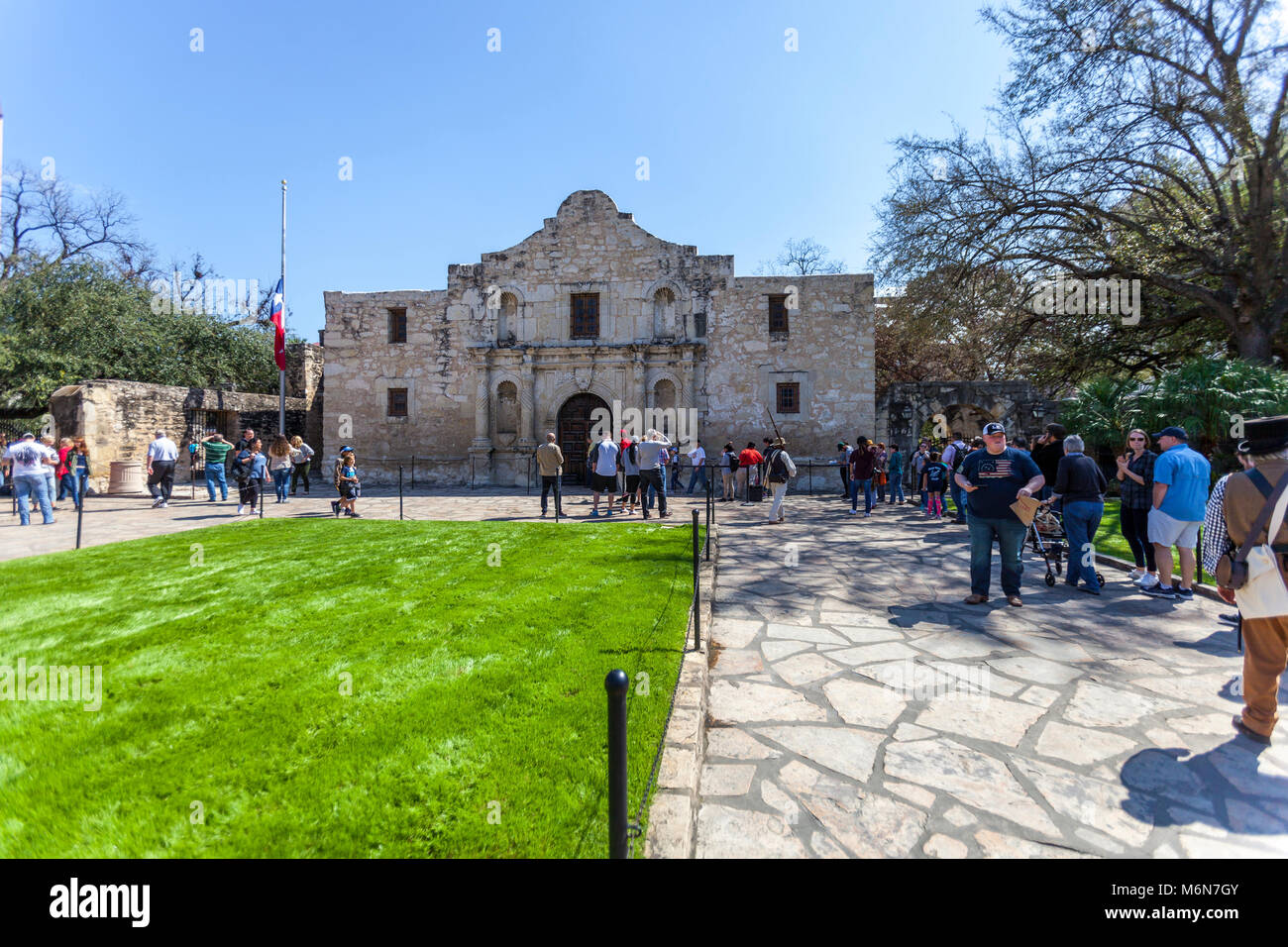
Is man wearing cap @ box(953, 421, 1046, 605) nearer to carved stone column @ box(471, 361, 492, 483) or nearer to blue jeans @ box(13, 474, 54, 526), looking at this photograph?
blue jeans @ box(13, 474, 54, 526)

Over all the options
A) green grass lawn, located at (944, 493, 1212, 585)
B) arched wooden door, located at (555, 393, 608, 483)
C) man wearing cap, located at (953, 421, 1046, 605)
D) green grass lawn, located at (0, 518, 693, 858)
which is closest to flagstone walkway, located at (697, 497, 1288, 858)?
man wearing cap, located at (953, 421, 1046, 605)

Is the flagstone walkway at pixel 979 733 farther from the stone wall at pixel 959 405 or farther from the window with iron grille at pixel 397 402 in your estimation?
the window with iron grille at pixel 397 402

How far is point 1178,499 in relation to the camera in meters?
6.28

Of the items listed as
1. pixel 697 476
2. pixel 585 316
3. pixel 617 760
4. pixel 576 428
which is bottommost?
pixel 617 760

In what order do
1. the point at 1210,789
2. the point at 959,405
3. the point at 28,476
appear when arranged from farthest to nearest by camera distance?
→ the point at 959,405, the point at 28,476, the point at 1210,789

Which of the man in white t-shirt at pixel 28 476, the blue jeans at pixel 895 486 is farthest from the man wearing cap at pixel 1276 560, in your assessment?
the man in white t-shirt at pixel 28 476

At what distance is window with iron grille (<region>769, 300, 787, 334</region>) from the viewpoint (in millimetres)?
20469

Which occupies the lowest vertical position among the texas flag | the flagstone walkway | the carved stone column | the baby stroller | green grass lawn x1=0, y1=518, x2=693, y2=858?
the flagstone walkway

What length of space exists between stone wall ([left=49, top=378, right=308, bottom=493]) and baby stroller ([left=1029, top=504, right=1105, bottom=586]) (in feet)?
73.8

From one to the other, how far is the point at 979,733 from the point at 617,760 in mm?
2814

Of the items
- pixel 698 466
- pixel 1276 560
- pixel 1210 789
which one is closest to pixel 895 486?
pixel 698 466

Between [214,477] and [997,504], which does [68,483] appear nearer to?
[214,477]

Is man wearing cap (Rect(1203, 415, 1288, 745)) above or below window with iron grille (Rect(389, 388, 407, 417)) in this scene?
below
